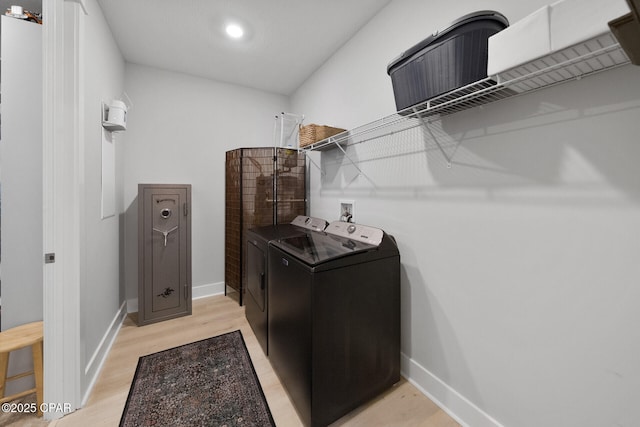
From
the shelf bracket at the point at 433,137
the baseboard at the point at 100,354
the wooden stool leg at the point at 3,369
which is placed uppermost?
the shelf bracket at the point at 433,137

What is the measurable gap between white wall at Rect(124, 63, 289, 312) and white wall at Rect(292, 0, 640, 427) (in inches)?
76.2

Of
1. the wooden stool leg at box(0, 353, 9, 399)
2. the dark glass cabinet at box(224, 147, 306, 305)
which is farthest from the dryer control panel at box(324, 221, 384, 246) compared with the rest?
the wooden stool leg at box(0, 353, 9, 399)

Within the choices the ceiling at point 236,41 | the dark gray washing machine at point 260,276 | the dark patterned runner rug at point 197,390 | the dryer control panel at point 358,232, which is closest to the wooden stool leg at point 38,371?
the dark patterned runner rug at point 197,390

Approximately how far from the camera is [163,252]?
7.94 feet

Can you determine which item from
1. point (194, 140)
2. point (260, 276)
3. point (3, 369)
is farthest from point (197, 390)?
point (194, 140)

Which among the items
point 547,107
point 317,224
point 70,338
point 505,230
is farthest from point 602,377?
point 70,338

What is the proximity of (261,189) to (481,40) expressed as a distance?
2.16 meters

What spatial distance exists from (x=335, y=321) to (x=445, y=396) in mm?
803

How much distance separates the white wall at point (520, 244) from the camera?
0.86m

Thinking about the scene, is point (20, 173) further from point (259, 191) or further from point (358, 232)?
point (358, 232)

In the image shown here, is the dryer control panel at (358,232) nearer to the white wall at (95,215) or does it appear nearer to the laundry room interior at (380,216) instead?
the laundry room interior at (380,216)

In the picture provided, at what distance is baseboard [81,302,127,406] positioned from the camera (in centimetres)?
152

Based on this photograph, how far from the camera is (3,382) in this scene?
133 cm

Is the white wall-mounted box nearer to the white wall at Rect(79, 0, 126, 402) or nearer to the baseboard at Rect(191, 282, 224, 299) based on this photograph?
the white wall at Rect(79, 0, 126, 402)
